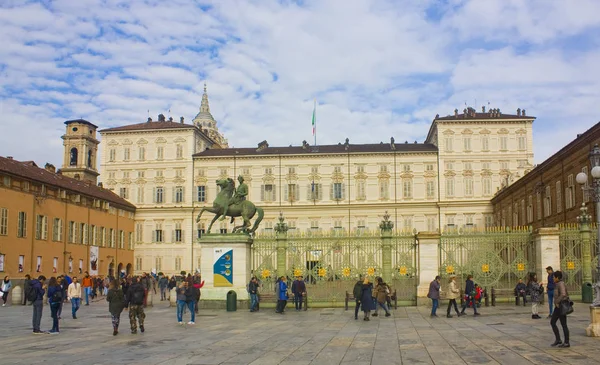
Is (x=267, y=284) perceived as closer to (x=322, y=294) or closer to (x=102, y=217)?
(x=322, y=294)

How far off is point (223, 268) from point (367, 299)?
6.65m

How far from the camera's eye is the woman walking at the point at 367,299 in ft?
63.0

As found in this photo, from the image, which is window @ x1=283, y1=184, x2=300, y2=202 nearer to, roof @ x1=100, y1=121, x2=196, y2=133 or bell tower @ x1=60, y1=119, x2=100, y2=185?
roof @ x1=100, y1=121, x2=196, y2=133

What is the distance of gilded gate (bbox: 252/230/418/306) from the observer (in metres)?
24.2

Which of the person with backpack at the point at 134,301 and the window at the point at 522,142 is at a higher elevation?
the window at the point at 522,142

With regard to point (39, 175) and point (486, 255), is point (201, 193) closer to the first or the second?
point (39, 175)

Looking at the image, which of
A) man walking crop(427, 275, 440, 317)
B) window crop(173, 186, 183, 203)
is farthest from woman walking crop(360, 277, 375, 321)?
window crop(173, 186, 183, 203)

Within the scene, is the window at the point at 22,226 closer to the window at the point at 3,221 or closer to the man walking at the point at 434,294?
the window at the point at 3,221

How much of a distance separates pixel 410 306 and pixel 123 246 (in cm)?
4478

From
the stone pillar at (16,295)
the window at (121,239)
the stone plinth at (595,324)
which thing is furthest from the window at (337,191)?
the stone plinth at (595,324)

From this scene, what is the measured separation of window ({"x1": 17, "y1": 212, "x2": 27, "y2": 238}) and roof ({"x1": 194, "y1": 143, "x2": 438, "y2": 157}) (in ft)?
93.9

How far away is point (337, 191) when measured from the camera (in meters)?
67.5

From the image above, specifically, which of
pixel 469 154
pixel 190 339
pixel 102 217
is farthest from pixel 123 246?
pixel 190 339

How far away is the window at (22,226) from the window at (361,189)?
34745 millimetres
